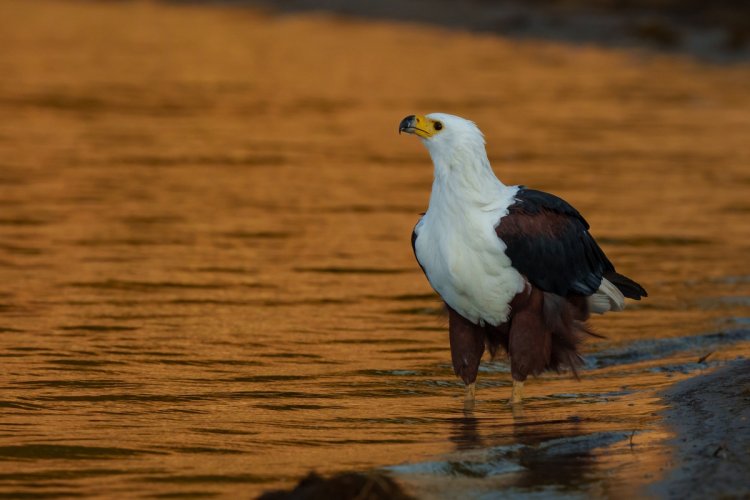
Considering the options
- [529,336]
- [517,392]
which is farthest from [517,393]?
[529,336]

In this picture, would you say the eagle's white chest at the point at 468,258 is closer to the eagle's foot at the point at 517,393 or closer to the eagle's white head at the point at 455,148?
the eagle's white head at the point at 455,148

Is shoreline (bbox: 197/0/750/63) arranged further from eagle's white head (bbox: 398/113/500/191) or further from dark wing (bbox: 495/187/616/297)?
eagle's white head (bbox: 398/113/500/191)

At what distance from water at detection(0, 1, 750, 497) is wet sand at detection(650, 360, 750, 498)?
146 millimetres

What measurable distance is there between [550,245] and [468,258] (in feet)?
1.63

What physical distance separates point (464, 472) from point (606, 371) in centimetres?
263

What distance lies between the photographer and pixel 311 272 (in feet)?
39.1

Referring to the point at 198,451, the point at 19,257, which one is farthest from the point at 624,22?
the point at 198,451

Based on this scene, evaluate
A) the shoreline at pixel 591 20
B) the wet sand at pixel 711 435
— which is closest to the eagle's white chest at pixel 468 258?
the wet sand at pixel 711 435

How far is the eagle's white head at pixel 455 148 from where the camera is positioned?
778 cm

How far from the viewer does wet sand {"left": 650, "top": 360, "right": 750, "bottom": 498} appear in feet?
20.7

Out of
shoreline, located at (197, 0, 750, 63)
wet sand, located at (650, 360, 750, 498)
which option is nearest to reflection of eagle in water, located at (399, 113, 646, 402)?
wet sand, located at (650, 360, 750, 498)

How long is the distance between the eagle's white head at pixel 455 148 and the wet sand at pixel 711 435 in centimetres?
148

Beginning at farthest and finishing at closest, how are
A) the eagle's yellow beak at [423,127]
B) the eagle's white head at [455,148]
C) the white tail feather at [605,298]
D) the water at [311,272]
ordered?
the white tail feather at [605,298], the eagle's yellow beak at [423,127], the eagle's white head at [455,148], the water at [311,272]

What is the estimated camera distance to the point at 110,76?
25.5 m
